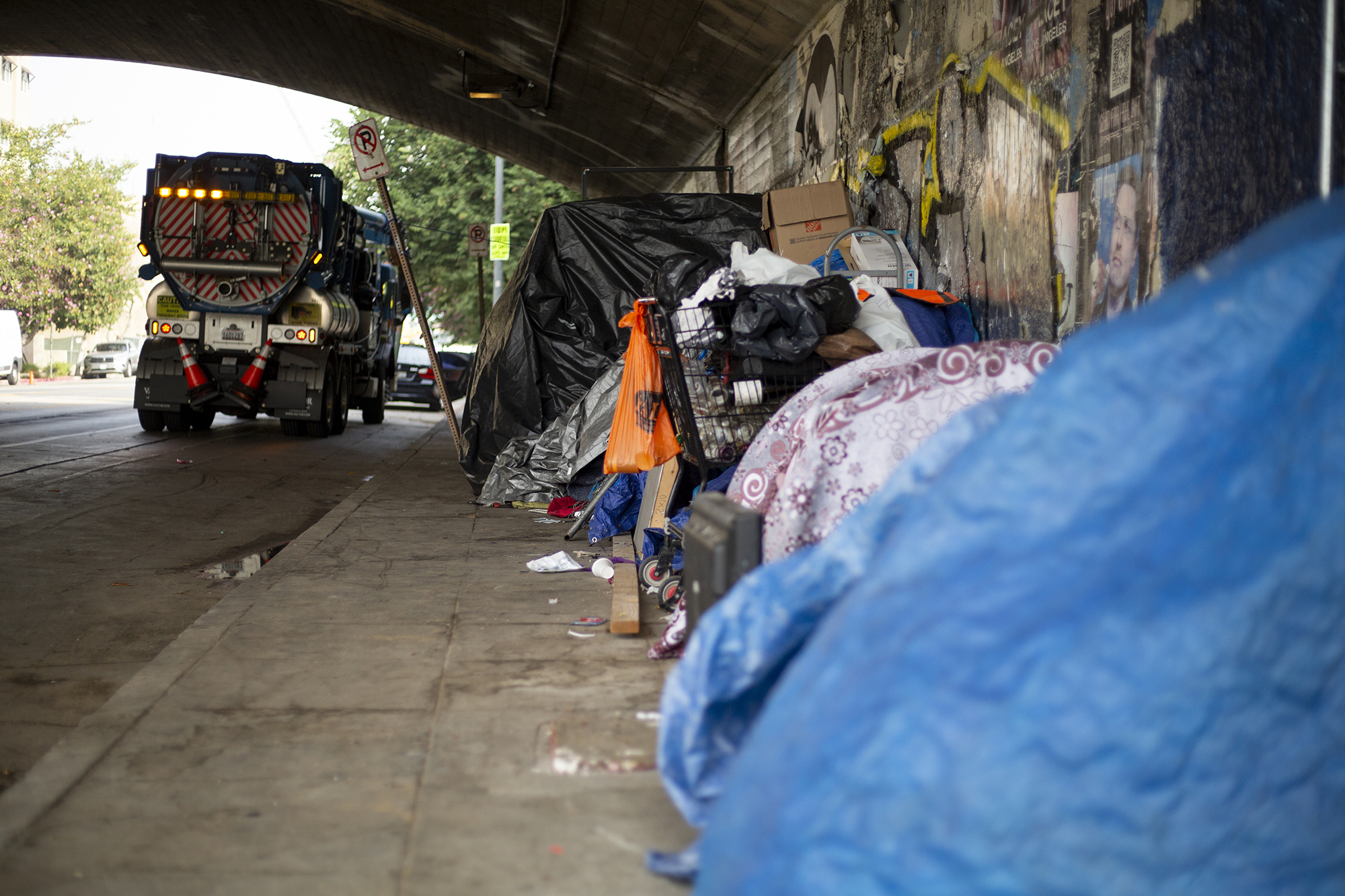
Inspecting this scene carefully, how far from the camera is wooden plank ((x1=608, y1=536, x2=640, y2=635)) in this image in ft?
13.9

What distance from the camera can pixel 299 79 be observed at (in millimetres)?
19047

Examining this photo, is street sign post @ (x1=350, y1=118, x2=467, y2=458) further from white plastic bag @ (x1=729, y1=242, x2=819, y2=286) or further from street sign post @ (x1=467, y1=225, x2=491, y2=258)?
street sign post @ (x1=467, y1=225, x2=491, y2=258)

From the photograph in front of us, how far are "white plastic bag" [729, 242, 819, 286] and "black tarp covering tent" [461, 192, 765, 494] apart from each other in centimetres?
296

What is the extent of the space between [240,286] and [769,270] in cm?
1128

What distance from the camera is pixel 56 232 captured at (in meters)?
44.0

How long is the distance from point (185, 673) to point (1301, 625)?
3352 millimetres

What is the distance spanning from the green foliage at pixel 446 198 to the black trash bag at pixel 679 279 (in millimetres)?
23179

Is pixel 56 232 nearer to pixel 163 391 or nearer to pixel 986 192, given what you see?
pixel 163 391

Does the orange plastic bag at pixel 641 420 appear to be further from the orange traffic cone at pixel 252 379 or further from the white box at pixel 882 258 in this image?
the orange traffic cone at pixel 252 379

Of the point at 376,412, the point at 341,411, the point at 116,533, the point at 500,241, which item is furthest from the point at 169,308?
the point at 500,241

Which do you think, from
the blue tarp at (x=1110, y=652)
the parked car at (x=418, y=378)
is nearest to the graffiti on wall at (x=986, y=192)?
the blue tarp at (x=1110, y=652)

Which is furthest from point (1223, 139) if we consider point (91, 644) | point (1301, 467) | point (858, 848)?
point (91, 644)

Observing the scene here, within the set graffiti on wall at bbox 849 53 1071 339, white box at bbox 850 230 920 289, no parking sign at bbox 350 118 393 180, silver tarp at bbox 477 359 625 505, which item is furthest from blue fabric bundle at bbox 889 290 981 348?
no parking sign at bbox 350 118 393 180

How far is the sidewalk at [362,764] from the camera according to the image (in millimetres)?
2248
